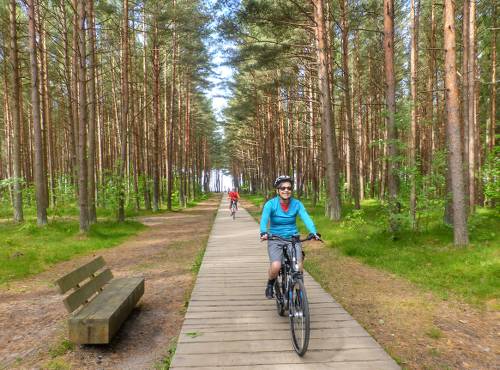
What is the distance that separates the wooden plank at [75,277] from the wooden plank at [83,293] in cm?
11

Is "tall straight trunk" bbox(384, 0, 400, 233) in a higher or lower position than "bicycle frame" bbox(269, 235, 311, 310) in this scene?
higher

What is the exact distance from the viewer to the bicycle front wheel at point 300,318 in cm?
385

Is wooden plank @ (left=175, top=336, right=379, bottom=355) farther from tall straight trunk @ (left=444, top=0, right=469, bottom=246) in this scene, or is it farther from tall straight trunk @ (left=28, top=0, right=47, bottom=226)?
tall straight trunk @ (left=28, top=0, right=47, bottom=226)

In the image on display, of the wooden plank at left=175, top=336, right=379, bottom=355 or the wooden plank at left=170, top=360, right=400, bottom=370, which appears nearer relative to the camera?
the wooden plank at left=170, top=360, right=400, bottom=370

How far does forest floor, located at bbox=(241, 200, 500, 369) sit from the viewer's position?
4.37 m

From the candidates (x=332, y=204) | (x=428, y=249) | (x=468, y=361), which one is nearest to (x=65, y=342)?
(x=468, y=361)

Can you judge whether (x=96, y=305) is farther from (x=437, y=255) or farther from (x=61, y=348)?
(x=437, y=255)

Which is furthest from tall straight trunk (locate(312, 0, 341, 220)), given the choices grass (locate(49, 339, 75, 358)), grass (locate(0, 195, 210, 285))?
grass (locate(49, 339, 75, 358))

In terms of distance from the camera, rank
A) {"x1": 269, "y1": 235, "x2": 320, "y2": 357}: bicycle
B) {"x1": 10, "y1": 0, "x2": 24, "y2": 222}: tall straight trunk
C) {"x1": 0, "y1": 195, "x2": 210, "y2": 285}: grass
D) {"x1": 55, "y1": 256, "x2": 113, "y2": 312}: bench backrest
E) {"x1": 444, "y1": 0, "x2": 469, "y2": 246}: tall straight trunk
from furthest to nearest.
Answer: {"x1": 10, "y1": 0, "x2": 24, "y2": 222}: tall straight trunk → {"x1": 0, "y1": 195, "x2": 210, "y2": 285}: grass → {"x1": 444, "y1": 0, "x2": 469, "y2": 246}: tall straight trunk → {"x1": 55, "y1": 256, "x2": 113, "y2": 312}: bench backrest → {"x1": 269, "y1": 235, "x2": 320, "y2": 357}: bicycle

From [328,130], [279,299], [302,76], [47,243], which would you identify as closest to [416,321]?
[279,299]

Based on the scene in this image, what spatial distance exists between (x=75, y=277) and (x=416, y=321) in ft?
16.5

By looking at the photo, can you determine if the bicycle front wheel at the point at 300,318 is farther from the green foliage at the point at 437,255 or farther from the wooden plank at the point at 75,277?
the green foliage at the point at 437,255

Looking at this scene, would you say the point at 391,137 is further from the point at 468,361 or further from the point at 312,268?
the point at 468,361

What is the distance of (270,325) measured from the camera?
4.84 m
